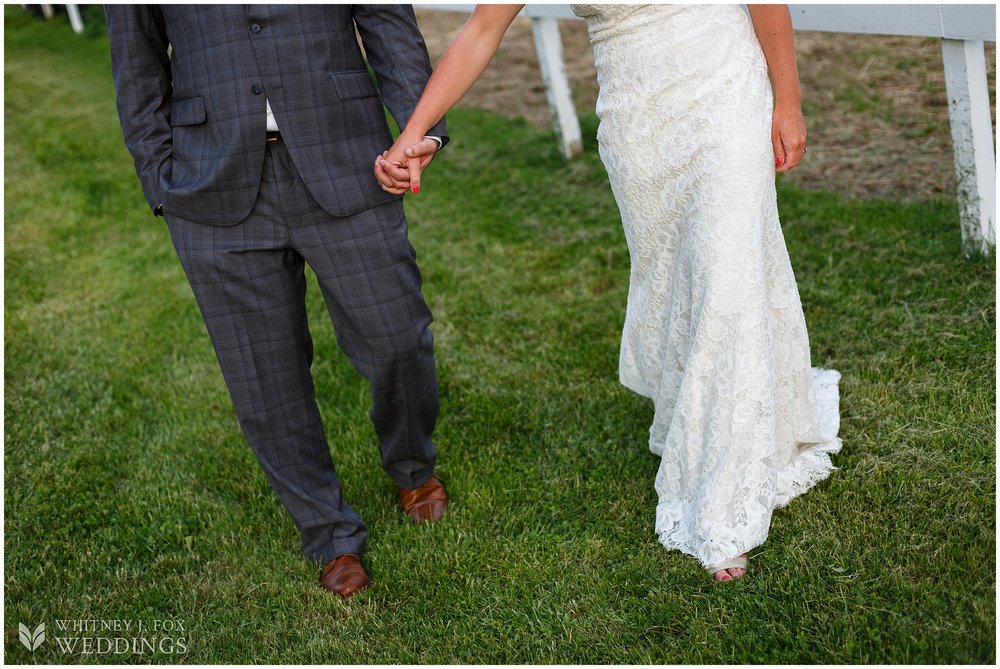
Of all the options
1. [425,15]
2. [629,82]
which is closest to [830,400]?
[629,82]

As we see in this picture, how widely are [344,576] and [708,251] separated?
158 cm

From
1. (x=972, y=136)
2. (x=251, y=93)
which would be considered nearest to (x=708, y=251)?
(x=251, y=93)

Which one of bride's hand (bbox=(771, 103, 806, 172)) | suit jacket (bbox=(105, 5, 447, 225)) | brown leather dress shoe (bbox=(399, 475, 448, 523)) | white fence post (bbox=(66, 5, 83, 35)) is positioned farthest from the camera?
white fence post (bbox=(66, 5, 83, 35))

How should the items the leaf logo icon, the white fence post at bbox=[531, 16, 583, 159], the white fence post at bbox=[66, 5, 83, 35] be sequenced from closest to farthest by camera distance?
the leaf logo icon
the white fence post at bbox=[531, 16, 583, 159]
the white fence post at bbox=[66, 5, 83, 35]

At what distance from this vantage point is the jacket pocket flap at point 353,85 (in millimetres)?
2693

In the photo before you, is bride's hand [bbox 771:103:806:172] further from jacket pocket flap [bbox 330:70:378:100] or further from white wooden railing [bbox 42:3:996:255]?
white wooden railing [bbox 42:3:996:255]

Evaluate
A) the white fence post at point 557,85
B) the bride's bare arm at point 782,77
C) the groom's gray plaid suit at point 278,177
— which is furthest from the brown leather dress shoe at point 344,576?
the white fence post at point 557,85

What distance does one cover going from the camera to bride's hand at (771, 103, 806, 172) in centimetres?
274

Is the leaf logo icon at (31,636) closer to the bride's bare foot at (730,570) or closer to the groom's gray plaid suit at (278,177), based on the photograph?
the groom's gray plaid suit at (278,177)

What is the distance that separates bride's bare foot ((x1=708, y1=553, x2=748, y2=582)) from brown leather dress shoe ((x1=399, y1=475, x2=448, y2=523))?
1029 millimetres

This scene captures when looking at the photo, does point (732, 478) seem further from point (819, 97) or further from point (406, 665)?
point (819, 97)

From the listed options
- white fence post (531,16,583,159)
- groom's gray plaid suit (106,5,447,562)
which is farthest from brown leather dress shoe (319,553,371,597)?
white fence post (531,16,583,159)

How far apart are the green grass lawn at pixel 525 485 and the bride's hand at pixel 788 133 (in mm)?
1096

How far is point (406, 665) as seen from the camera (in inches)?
107
